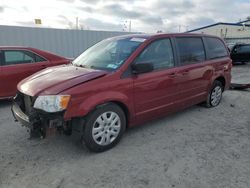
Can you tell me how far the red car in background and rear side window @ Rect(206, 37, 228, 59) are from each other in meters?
4.01

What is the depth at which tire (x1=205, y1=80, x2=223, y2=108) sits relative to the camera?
572 centimetres

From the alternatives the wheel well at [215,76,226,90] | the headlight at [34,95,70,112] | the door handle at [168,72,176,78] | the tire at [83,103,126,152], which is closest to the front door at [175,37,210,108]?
the door handle at [168,72,176,78]

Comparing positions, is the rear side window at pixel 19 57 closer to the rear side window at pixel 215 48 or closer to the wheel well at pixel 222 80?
the rear side window at pixel 215 48

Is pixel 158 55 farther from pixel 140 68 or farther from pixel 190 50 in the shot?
pixel 190 50

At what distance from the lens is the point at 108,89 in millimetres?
3516

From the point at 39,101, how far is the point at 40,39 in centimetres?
1019

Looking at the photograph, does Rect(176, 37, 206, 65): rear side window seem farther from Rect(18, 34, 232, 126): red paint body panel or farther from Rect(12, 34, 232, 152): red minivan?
Rect(18, 34, 232, 126): red paint body panel

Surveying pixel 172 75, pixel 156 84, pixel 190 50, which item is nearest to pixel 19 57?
pixel 156 84

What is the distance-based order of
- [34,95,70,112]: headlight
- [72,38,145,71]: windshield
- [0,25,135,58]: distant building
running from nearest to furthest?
[34,95,70,112]: headlight < [72,38,145,71]: windshield < [0,25,135,58]: distant building

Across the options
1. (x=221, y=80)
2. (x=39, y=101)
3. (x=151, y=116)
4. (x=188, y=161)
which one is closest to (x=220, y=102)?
(x=221, y=80)

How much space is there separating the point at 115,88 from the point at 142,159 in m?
1.06

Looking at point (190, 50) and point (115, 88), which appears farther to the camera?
point (190, 50)

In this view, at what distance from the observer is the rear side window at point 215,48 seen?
18.1ft

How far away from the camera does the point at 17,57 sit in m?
6.25
